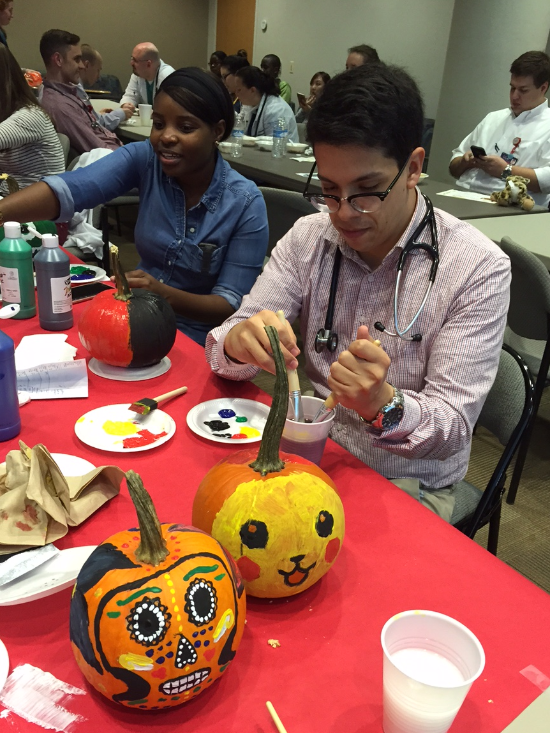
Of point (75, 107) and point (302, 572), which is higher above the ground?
point (75, 107)

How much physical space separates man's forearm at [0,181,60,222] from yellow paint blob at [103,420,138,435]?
90 centimetres

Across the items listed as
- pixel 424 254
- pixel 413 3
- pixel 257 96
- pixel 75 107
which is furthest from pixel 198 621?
pixel 413 3

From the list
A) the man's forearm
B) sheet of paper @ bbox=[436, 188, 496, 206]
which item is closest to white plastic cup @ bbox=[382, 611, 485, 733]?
the man's forearm

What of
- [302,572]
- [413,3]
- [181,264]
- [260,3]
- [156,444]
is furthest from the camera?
[260,3]

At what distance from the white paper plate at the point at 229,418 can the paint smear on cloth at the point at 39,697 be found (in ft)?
1.65

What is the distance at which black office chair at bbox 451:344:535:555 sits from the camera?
124 centimetres

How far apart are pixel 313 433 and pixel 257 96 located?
16.2ft

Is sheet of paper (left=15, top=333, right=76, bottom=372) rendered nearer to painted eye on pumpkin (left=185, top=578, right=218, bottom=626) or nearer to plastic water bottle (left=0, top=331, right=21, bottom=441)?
plastic water bottle (left=0, top=331, right=21, bottom=441)

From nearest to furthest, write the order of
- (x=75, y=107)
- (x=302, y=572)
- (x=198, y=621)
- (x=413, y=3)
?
1. (x=198, y=621)
2. (x=302, y=572)
3. (x=75, y=107)
4. (x=413, y=3)

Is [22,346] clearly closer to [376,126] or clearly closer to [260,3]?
[376,126]

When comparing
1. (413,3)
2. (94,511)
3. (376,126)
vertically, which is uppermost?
(413,3)

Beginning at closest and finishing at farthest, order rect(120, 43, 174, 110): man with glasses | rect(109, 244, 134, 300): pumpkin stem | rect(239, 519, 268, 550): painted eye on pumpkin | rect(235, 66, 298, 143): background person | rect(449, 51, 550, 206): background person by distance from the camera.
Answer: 1. rect(239, 519, 268, 550): painted eye on pumpkin
2. rect(109, 244, 134, 300): pumpkin stem
3. rect(449, 51, 550, 206): background person
4. rect(235, 66, 298, 143): background person
5. rect(120, 43, 174, 110): man with glasses

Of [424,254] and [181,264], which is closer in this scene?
[424,254]

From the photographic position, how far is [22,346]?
4.47 feet
